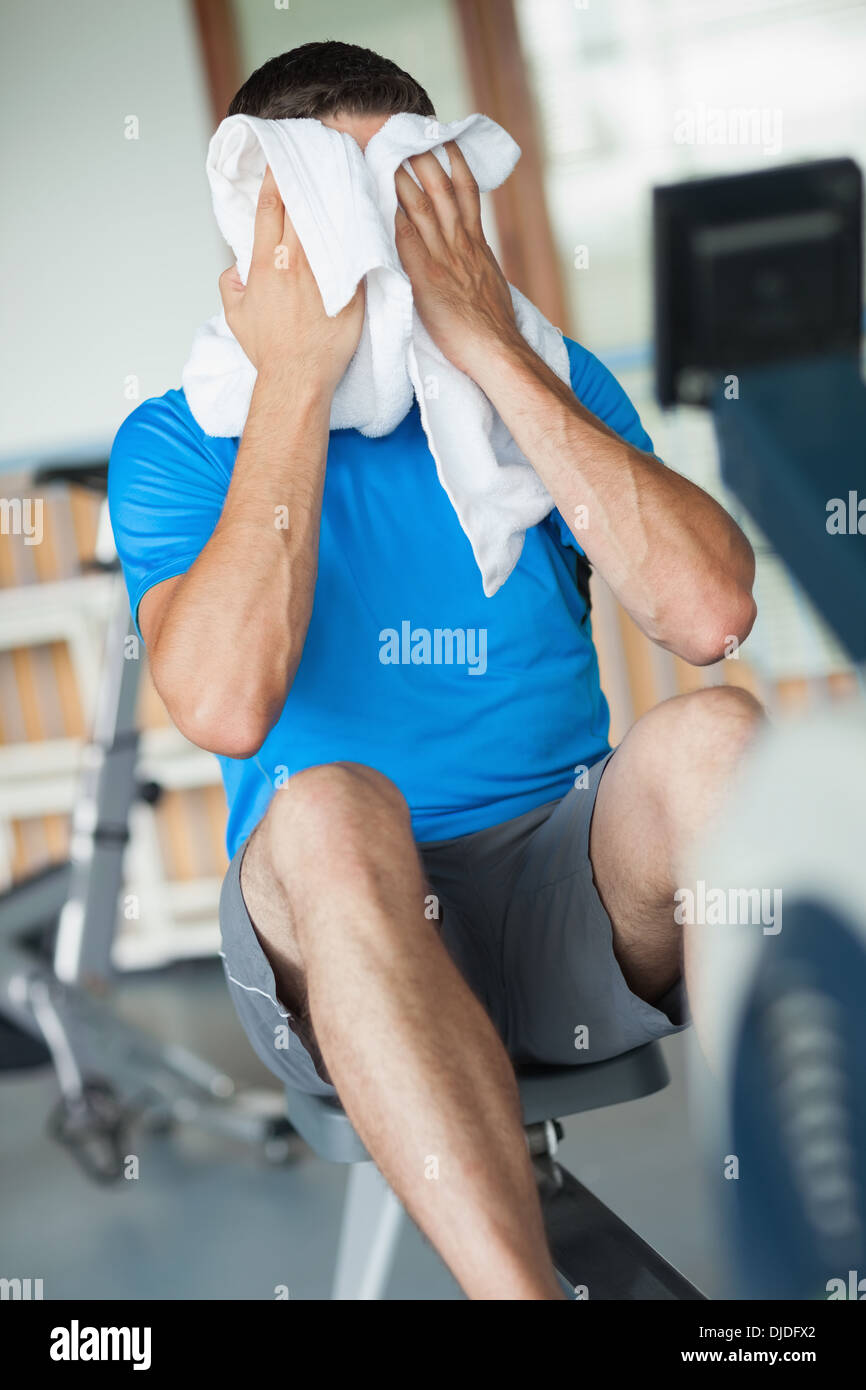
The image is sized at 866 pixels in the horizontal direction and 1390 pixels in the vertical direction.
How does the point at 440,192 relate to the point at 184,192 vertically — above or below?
below

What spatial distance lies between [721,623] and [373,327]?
40 centimetres

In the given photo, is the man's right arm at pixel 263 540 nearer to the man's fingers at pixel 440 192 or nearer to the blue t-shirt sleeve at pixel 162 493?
the blue t-shirt sleeve at pixel 162 493

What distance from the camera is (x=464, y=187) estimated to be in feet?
3.94

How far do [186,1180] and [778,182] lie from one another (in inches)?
66.3

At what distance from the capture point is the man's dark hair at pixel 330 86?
116 cm

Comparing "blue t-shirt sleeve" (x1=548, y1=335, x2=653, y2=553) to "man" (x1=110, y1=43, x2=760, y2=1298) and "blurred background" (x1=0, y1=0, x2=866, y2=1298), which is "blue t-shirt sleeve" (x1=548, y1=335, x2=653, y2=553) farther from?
"blurred background" (x1=0, y1=0, x2=866, y2=1298)


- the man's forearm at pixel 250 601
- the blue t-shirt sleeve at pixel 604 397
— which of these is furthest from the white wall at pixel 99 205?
the man's forearm at pixel 250 601

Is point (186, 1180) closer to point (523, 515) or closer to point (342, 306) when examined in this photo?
point (523, 515)

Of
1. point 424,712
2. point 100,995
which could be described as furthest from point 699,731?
point 100,995

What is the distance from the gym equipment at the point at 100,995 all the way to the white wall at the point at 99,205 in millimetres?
1477

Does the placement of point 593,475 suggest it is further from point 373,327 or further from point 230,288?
point 230,288

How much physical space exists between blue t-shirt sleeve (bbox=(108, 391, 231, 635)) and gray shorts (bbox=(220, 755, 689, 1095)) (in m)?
0.29

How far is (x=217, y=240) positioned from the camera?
3.40 m
